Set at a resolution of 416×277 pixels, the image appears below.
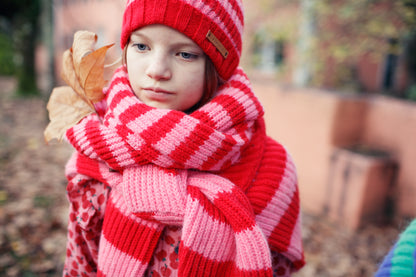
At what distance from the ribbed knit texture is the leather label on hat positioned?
0.90 m

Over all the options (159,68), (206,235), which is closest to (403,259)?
(206,235)

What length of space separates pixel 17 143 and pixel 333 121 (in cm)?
524

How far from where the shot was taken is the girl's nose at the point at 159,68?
41.8 inches

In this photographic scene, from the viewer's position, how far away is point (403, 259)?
101cm

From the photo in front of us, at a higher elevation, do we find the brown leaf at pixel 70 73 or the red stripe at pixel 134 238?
the brown leaf at pixel 70 73

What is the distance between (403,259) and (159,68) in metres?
1.02

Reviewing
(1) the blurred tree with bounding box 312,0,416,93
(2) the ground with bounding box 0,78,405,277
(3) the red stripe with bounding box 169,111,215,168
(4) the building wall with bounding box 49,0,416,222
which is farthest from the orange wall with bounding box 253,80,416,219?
(3) the red stripe with bounding box 169,111,215,168

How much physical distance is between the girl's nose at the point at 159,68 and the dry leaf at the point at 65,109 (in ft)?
1.32

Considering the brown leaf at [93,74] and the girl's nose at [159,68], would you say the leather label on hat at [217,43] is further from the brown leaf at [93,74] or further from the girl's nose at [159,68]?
the brown leaf at [93,74]

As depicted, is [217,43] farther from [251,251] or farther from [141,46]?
[251,251]

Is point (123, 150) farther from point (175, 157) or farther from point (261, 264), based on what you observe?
point (261, 264)

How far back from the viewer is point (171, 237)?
1212 mm

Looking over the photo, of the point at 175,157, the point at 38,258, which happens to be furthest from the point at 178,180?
the point at 38,258

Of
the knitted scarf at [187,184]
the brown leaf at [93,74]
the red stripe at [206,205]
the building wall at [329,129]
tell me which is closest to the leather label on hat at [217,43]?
the knitted scarf at [187,184]
